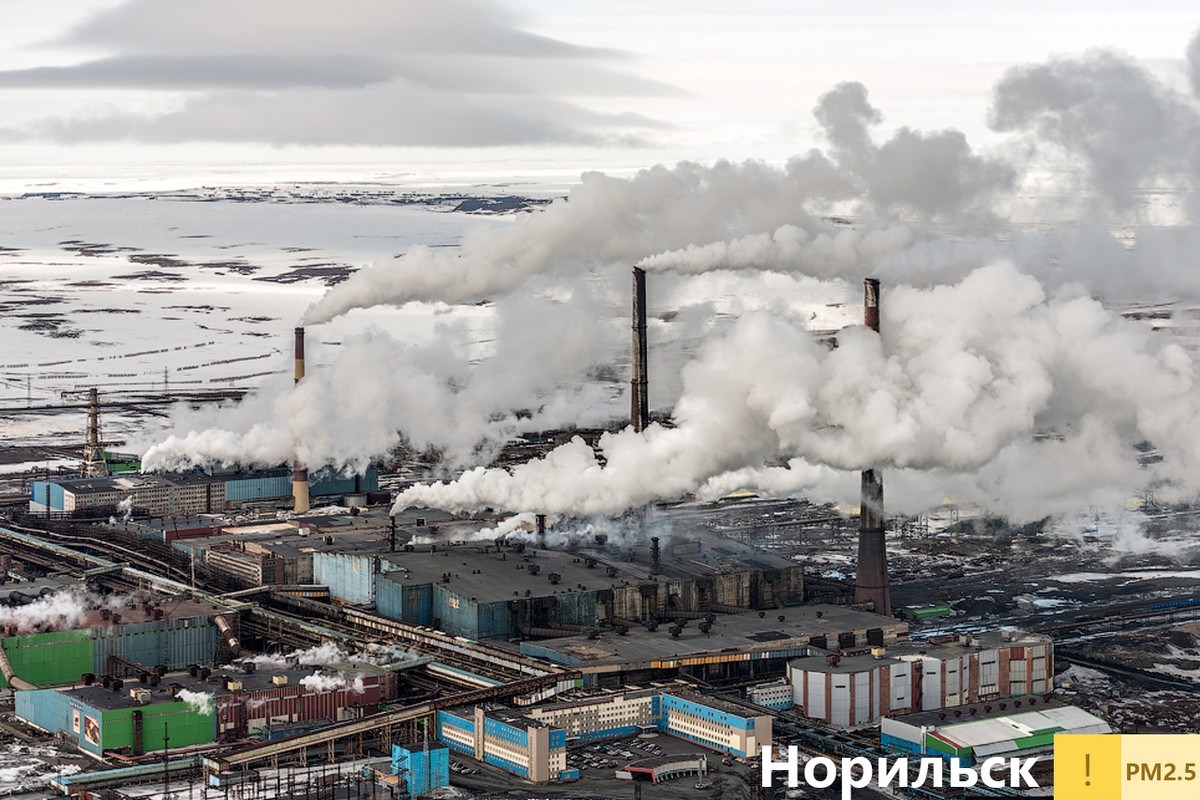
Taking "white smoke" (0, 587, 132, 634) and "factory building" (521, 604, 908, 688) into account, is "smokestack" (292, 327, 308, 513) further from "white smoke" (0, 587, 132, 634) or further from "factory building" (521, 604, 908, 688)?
"factory building" (521, 604, 908, 688)

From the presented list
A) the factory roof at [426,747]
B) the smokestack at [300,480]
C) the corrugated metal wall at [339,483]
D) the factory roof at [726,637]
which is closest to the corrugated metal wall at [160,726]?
the factory roof at [426,747]

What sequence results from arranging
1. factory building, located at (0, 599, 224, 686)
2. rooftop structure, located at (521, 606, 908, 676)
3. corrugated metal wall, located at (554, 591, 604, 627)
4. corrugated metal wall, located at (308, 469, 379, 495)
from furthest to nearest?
corrugated metal wall, located at (308, 469, 379, 495) < corrugated metal wall, located at (554, 591, 604, 627) < factory building, located at (0, 599, 224, 686) < rooftop structure, located at (521, 606, 908, 676)

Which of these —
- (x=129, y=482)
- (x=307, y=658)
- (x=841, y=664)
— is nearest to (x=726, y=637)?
(x=841, y=664)

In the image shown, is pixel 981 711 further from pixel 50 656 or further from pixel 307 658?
pixel 50 656

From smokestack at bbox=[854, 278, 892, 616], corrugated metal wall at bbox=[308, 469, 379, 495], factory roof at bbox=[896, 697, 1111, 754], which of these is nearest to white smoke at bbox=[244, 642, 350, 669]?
factory roof at bbox=[896, 697, 1111, 754]

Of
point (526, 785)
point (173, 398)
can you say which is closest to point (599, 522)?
point (526, 785)

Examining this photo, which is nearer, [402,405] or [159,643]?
[159,643]
